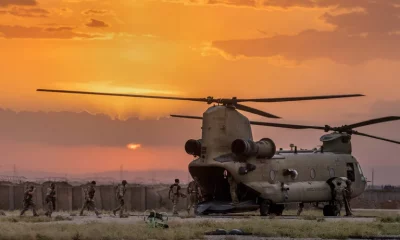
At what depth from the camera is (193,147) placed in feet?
160

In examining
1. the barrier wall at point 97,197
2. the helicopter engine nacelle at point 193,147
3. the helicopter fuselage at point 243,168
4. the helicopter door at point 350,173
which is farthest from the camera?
the barrier wall at point 97,197

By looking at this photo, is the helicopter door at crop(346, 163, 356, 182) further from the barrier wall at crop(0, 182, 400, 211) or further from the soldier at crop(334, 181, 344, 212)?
the barrier wall at crop(0, 182, 400, 211)

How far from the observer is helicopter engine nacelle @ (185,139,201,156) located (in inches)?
1917

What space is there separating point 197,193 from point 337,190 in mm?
Answer: 7572

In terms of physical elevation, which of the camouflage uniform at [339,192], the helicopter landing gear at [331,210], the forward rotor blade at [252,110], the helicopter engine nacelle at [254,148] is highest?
the forward rotor blade at [252,110]

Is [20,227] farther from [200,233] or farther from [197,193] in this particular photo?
[197,193]

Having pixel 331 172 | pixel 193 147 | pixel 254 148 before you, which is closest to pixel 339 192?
pixel 331 172

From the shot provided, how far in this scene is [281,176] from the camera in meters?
49.3

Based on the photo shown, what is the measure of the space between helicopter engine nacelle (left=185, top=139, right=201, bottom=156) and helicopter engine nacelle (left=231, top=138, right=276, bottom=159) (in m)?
2.52

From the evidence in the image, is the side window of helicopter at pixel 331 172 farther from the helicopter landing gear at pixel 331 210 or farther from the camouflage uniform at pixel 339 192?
the helicopter landing gear at pixel 331 210

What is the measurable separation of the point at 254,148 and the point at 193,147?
3.33 meters

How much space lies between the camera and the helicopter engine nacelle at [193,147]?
160 ft

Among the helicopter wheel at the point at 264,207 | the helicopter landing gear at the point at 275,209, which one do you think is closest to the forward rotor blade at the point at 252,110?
the helicopter wheel at the point at 264,207

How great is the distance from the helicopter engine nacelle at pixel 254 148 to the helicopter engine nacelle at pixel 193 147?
252 centimetres
